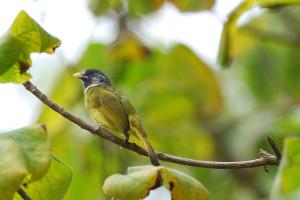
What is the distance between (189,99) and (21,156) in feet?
9.31

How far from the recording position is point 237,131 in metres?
4.56

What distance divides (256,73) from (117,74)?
0.78 meters

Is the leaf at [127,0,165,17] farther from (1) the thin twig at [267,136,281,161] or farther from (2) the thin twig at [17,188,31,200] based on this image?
(2) the thin twig at [17,188,31,200]

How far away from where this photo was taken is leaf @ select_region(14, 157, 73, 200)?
189 centimetres

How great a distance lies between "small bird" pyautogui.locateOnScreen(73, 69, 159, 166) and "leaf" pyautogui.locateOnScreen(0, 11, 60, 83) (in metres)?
0.35

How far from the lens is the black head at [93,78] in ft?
9.57

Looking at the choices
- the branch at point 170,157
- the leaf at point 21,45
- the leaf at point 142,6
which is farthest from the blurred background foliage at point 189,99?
the leaf at point 21,45

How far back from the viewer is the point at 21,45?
1862 mm

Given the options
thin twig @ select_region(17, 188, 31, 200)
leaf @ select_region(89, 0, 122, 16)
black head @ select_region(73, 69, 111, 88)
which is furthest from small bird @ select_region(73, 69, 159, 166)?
leaf @ select_region(89, 0, 122, 16)

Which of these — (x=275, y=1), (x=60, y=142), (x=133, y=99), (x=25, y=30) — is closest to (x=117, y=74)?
(x=133, y=99)

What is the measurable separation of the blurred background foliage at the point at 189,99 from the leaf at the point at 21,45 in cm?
192

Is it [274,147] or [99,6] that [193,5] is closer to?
[99,6]

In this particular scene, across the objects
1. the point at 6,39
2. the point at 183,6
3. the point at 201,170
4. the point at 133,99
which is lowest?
the point at 201,170

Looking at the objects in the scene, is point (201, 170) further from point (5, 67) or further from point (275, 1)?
point (5, 67)
